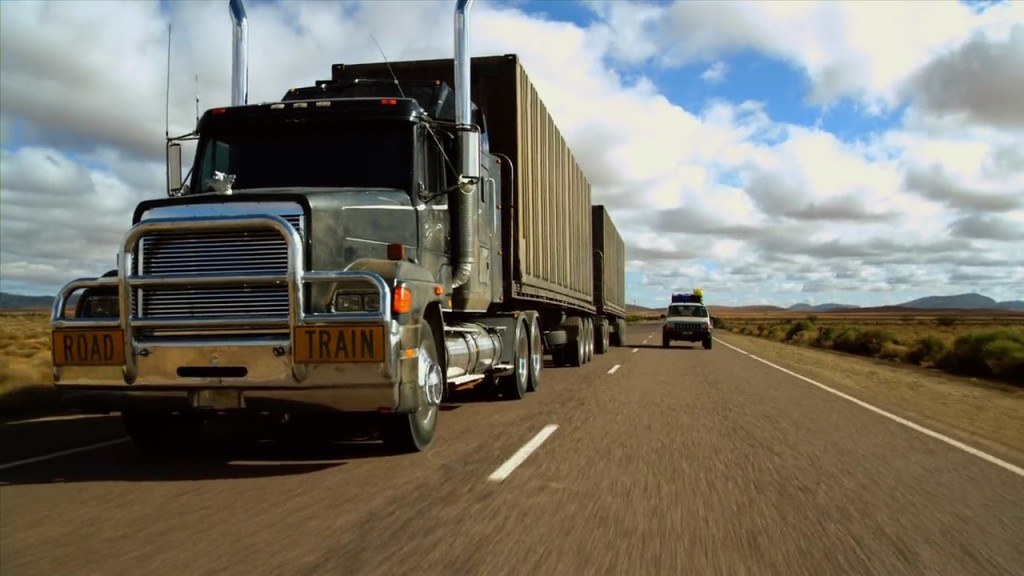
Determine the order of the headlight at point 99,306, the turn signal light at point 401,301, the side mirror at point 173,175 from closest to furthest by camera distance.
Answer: the turn signal light at point 401,301 → the headlight at point 99,306 → the side mirror at point 173,175

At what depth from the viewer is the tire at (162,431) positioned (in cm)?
751

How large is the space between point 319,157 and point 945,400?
11858 millimetres

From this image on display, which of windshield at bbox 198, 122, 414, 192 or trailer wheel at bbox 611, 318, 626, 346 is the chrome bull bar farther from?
trailer wheel at bbox 611, 318, 626, 346

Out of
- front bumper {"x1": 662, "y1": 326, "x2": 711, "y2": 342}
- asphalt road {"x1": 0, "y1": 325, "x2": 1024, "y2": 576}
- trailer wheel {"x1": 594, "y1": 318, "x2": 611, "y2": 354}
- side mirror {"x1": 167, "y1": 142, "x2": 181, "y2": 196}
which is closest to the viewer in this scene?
asphalt road {"x1": 0, "y1": 325, "x2": 1024, "y2": 576}

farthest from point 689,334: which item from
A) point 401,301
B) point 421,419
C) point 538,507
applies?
point 538,507

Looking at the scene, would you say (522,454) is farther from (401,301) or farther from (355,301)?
(355,301)

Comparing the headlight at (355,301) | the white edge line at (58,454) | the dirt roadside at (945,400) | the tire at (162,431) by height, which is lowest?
the dirt roadside at (945,400)

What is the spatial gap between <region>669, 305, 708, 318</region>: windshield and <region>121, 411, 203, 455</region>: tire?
85.2 feet

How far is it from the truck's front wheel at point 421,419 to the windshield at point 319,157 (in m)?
1.70

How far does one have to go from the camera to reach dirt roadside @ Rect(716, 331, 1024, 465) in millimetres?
9523

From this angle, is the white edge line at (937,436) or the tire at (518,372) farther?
the tire at (518,372)

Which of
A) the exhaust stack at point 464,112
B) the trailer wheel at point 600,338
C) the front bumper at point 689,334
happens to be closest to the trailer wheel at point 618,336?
the front bumper at point 689,334

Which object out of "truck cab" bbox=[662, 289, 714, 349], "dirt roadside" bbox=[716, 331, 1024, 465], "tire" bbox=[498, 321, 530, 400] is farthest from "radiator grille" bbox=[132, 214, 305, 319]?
"truck cab" bbox=[662, 289, 714, 349]

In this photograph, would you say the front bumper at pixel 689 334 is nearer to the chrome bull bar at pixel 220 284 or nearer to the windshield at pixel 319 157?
the windshield at pixel 319 157
